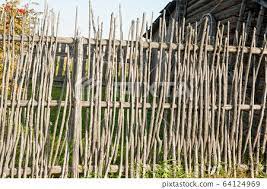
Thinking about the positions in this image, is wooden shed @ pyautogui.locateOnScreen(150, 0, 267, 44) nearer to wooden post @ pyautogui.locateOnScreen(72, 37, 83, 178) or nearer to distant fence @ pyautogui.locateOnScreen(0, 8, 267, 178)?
distant fence @ pyautogui.locateOnScreen(0, 8, 267, 178)

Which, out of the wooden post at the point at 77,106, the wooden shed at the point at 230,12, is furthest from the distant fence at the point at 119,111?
the wooden shed at the point at 230,12

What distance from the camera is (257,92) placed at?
5.74m

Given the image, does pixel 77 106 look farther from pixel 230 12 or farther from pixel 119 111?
pixel 230 12

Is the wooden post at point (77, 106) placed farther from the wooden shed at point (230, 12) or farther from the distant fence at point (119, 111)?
the wooden shed at point (230, 12)

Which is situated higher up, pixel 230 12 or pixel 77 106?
pixel 230 12

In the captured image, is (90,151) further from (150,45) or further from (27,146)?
(150,45)

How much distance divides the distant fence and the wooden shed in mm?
1143

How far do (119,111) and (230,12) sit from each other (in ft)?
14.7

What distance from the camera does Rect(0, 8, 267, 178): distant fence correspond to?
3879mm

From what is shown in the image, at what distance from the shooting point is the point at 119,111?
397 cm

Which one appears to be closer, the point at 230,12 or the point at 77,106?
the point at 77,106

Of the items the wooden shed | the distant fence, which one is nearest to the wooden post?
the distant fence

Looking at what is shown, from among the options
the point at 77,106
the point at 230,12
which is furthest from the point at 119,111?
the point at 230,12

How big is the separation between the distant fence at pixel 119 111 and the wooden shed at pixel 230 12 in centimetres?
114
